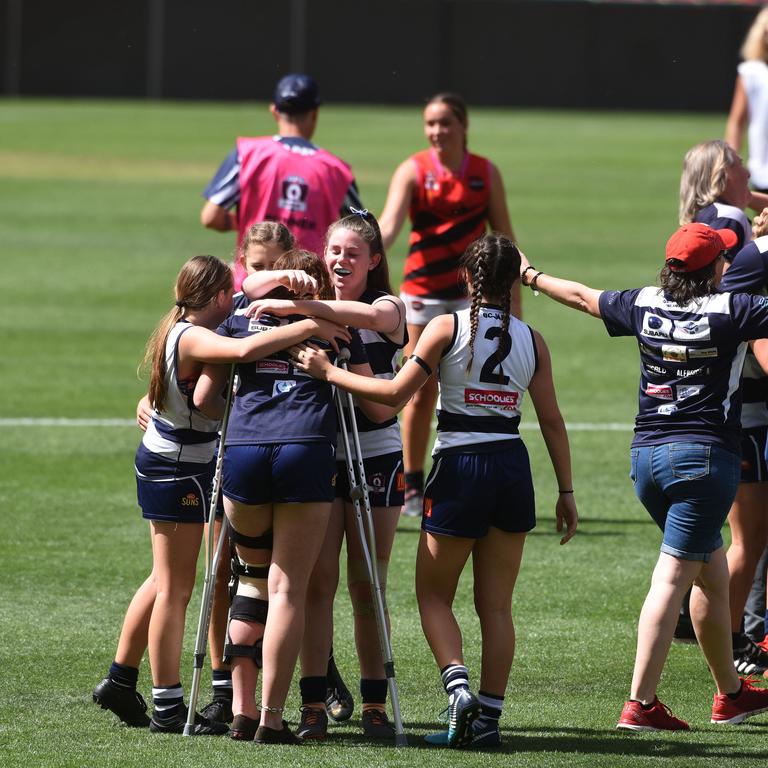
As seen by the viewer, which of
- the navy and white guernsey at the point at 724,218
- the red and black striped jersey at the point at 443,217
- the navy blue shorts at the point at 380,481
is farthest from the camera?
the red and black striped jersey at the point at 443,217

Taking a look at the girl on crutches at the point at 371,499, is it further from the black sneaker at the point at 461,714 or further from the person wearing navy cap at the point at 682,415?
the person wearing navy cap at the point at 682,415

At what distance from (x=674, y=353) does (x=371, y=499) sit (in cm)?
136

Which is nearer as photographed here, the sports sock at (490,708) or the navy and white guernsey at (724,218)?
the sports sock at (490,708)

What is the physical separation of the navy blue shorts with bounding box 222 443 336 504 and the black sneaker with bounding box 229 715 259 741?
0.88 meters

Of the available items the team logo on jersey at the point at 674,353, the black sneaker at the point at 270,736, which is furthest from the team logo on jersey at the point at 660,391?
the black sneaker at the point at 270,736

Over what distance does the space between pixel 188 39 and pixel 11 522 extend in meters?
43.2

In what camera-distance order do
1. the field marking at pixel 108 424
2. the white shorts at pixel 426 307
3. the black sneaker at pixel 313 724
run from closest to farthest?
the black sneaker at pixel 313 724 < the white shorts at pixel 426 307 < the field marking at pixel 108 424

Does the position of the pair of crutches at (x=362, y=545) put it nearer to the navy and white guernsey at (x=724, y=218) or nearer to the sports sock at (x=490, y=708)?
the sports sock at (x=490, y=708)

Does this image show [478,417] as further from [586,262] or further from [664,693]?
[586,262]

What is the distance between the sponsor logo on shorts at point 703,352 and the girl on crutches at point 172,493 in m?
1.91

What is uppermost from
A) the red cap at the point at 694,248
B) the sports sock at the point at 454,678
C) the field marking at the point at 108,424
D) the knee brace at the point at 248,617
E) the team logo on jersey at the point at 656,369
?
the red cap at the point at 694,248

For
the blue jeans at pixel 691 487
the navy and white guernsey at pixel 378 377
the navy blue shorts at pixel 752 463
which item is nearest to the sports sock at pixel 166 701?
the navy and white guernsey at pixel 378 377

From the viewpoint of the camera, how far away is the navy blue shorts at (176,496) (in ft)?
19.3

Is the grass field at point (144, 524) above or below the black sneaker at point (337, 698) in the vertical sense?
below
